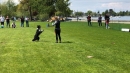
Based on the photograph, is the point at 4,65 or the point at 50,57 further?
the point at 50,57

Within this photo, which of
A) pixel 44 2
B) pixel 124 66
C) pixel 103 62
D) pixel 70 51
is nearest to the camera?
pixel 124 66


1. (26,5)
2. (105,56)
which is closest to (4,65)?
(105,56)

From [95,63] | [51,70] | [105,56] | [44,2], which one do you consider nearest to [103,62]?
[95,63]

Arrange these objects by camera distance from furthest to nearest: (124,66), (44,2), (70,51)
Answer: (44,2) → (70,51) → (124,66)

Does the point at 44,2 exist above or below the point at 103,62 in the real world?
above

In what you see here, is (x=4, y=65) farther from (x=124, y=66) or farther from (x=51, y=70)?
(x=124, y=66)

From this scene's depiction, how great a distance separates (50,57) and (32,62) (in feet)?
4.87

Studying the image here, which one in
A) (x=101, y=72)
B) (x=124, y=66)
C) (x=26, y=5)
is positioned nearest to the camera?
(x=101, y=72)

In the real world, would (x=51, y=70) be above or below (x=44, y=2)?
below

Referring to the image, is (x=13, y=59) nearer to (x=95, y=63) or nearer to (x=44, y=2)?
(x=95, y=63)

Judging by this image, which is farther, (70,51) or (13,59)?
(70,51)

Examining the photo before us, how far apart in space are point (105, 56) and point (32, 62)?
4.02 metres

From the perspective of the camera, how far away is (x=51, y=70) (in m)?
11.4

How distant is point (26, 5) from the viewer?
12038 centimetres
